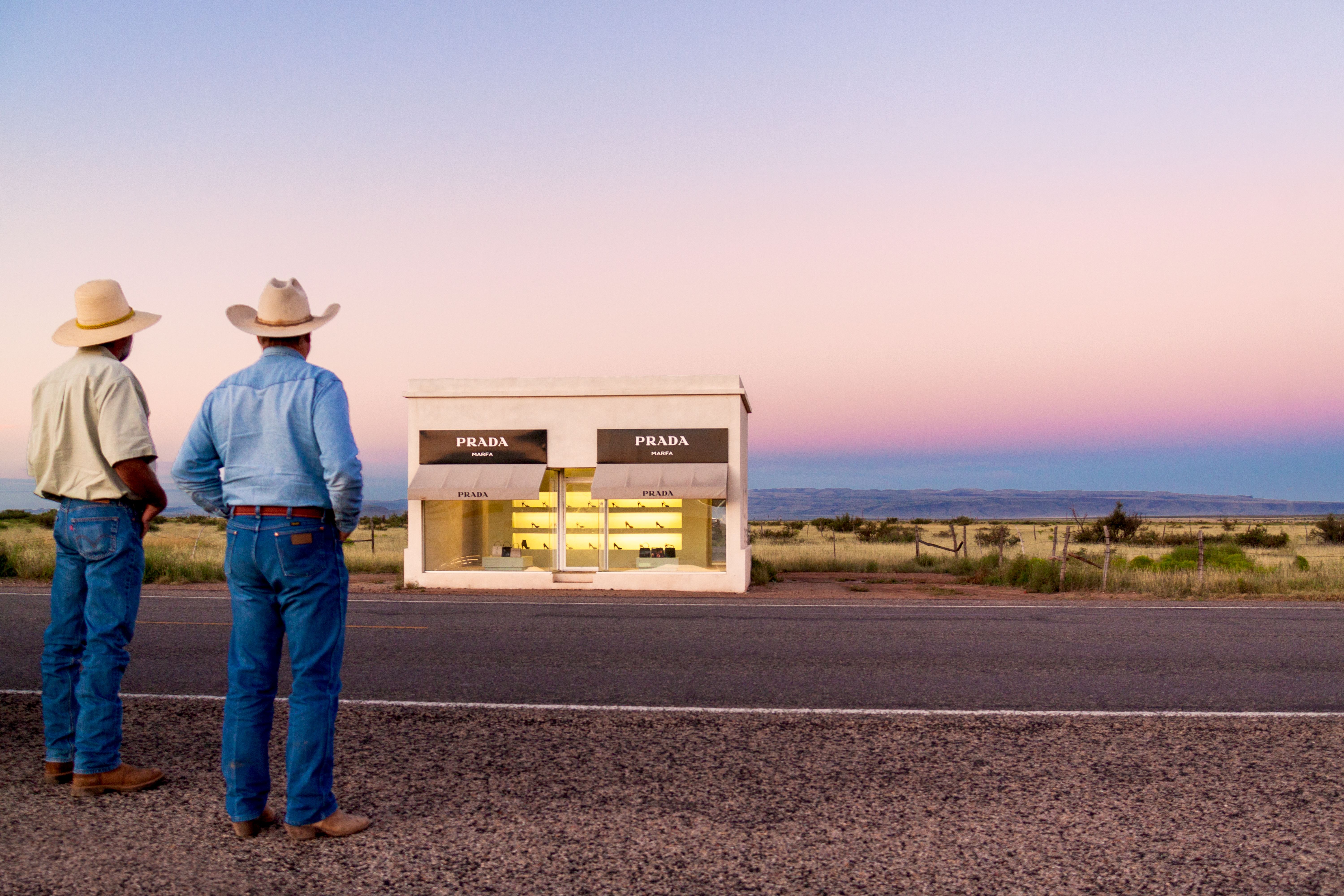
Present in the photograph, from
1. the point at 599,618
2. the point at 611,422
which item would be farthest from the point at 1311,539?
the point at 599,618

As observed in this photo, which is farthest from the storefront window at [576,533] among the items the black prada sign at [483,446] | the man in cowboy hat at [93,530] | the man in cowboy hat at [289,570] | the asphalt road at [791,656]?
the man in cowboy hat at [289,570]

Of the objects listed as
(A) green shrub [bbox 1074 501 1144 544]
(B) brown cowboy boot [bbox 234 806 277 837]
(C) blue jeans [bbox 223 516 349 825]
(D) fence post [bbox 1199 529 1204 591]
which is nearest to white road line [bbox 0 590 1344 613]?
(D) fence post [bbox 1199 529 1204 591]

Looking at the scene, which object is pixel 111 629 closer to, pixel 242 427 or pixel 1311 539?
pixel 242 427

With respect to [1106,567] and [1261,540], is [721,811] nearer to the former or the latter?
[1106,567]

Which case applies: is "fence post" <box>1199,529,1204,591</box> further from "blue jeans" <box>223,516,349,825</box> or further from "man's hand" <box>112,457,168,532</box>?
"man's hand" <box>112,457,168,532</box>

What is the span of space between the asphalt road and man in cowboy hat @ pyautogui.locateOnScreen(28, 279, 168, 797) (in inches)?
105

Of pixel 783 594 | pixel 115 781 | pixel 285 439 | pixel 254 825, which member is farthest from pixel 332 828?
pixel 783 594

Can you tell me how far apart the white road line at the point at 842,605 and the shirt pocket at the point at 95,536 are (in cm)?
1135

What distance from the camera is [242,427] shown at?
12.6 feet

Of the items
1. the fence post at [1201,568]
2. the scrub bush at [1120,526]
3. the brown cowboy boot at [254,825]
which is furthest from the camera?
the scrub bush at [1120,526]

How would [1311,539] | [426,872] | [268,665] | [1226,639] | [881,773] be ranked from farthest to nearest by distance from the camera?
[1311,539], [1226,639], [881,773], [268,665], [426,872]

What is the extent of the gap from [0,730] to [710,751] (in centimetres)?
421

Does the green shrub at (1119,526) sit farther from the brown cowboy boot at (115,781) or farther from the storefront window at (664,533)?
the brown cowboy boot at (115,781)

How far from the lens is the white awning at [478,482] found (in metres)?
20.0
